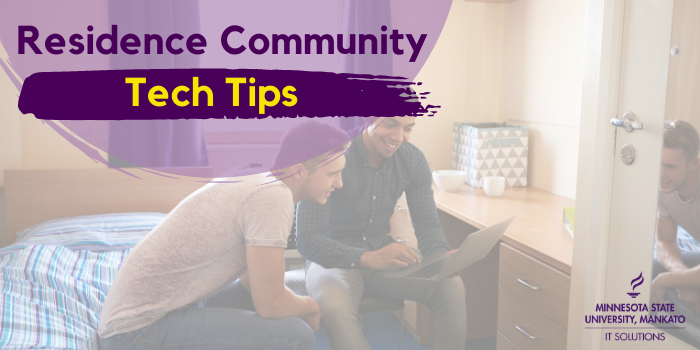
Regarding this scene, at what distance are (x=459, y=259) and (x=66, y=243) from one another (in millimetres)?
1593

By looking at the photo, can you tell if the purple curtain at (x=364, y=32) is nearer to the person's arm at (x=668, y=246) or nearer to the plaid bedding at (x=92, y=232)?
the person's arm at (x=668, y=246)

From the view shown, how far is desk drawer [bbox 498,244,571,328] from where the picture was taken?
148 centimetres

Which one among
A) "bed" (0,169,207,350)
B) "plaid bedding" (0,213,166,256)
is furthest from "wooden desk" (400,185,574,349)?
"plaid bedding" (0,213,166,256)

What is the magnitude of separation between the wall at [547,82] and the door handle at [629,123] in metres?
1.07

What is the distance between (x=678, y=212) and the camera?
1.11 m

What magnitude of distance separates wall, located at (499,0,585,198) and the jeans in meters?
1.47

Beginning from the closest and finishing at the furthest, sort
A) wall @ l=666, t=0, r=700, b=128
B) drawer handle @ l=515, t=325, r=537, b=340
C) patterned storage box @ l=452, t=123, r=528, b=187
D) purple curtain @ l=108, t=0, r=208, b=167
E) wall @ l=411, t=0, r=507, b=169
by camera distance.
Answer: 1. purple curtain @ l=108, t=0, r=208, b=167
2. wall @ l=666, t=0, r=700, b=128
3. drawer handle @ l=515, t=325, r=537, b=340
4. patterned storage box @ l=452, t=123, r=528, b=187
5. wall @ l=411, t=0, r=507, b=169

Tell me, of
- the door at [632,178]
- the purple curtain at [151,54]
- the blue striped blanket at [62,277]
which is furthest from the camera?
the blue striped blanket at [62,277]

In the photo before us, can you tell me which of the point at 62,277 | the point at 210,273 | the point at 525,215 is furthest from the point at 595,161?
the point at 62,277

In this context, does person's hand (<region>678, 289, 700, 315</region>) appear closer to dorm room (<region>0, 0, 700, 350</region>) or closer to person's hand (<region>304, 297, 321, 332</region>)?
dorm room (<region>0, 0, 700, 350</region>)

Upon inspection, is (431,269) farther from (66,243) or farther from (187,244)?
(66,243)

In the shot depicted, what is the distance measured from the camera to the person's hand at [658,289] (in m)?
1.17

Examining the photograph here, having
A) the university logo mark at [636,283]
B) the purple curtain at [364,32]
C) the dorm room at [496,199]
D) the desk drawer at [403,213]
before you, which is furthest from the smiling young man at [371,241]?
the purple curtain at [364,32]

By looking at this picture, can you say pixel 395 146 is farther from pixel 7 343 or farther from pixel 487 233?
pixel 7 343
